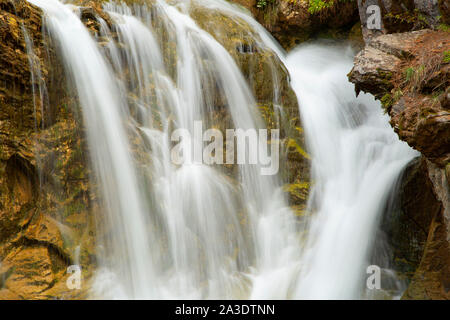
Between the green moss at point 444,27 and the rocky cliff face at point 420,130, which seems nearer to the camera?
the rocky cliff face at point 420,130

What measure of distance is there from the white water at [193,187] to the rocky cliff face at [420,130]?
1.58 feet

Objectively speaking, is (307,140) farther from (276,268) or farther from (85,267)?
(85,267)

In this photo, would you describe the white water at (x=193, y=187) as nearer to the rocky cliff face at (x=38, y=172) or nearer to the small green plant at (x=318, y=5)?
the rocky cliff face at (x=38, y=172)

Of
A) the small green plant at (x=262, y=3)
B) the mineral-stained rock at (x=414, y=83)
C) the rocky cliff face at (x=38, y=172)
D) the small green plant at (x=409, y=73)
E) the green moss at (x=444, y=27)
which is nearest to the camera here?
the mineral-stained rock at (x=414, y=83)

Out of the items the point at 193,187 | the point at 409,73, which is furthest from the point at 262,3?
the point at 193,187

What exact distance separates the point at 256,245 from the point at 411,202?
94.8 inches

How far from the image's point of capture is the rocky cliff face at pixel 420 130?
13.5ft

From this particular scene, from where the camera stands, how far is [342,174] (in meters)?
6.59

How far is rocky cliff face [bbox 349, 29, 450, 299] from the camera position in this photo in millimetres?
4113

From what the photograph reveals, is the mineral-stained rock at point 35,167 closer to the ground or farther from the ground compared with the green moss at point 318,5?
closer to the ground

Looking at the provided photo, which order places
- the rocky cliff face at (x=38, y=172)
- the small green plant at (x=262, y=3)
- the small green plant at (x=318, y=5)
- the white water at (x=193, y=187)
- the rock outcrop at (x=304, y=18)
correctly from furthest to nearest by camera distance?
the small green plant at (x=262, y=3) < the rock outcrop at (x=304, y=18) < the small green plant at (x=318, y=5) < the white water at (x=193, y=187) < the rocky cliff face at (x=38, y=172)

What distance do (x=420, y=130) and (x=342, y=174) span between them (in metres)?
2.56

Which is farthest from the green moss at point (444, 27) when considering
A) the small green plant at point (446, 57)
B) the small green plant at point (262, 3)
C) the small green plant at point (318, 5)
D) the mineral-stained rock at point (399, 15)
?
the small green plant at point (262, 3)
